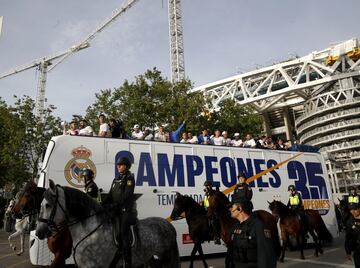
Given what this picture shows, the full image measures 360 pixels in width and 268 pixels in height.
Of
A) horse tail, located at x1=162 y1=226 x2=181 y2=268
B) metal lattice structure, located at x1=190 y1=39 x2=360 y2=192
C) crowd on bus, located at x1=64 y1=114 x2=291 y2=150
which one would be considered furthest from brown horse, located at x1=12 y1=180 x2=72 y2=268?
metal lattice structure, located at x1=190 y1=39 x2=360 y2=192

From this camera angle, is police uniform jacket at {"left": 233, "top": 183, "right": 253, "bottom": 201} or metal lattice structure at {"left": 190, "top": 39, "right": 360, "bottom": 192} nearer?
police uniform jacket at {"left": 233, "top": 183, "right": 253, "bottom": 201}

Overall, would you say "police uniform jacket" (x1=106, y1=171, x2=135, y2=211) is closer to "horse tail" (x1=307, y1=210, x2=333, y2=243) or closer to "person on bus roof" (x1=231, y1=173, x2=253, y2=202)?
"person on bus roof" (x1=231, y1=173, x2=253, y2=202)

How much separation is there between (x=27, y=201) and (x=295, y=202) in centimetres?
948

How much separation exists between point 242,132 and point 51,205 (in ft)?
87.5

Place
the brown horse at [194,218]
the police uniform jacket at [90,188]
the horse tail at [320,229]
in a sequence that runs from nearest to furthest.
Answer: the police uniform jacket at [90,188]
the brown horse at [194,218]
the horse tail at [320,229]

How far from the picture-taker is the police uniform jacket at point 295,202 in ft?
40.6

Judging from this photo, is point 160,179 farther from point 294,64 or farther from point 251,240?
point 294,64

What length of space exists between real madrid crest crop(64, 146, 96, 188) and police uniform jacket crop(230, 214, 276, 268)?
656cm

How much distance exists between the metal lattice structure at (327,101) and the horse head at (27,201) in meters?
65.8

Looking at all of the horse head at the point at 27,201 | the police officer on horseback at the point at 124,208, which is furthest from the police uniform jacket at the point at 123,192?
the horse head at the point at 27,201

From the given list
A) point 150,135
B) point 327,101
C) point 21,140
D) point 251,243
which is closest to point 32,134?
point 21,140

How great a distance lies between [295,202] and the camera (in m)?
12.4

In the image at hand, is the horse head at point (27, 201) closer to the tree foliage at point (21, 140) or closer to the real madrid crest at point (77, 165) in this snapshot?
the real madrid crest at point (77, 165)

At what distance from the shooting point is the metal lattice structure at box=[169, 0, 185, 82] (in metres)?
77.8
